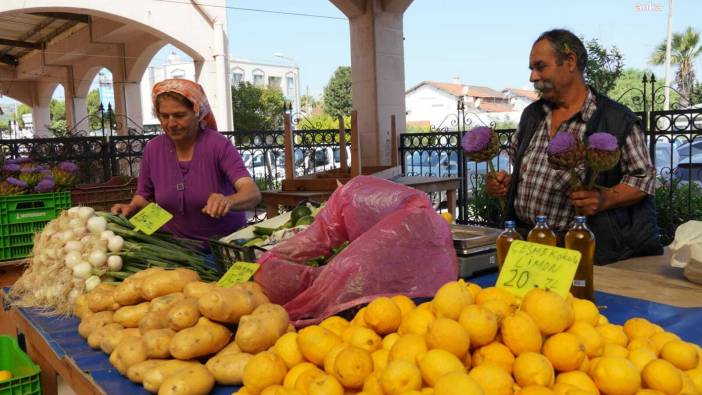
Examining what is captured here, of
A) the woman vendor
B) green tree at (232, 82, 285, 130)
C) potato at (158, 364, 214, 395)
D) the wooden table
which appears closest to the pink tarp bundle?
potato at (158, 364, 214, 395)

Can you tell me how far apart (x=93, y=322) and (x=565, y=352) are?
148cm

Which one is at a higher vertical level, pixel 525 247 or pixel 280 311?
pixel 525 247

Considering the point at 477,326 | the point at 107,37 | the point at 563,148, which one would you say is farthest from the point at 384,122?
the point at 107,37

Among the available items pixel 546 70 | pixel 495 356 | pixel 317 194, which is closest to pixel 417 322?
pixel 495 356

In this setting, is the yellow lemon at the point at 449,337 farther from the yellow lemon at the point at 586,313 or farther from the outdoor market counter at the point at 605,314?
the outdoor market counter at the point at 605,314

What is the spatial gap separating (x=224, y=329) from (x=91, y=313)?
699 millimetres

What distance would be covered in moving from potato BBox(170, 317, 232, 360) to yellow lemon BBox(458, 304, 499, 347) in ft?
2.24

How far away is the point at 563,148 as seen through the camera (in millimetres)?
1871

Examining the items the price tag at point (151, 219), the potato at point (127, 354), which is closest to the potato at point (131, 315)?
the potato at point (127, 354)

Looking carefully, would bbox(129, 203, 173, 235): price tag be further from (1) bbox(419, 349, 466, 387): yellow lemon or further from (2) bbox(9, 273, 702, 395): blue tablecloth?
(1) bbox(419, 349, 466, 387): yellow lemon

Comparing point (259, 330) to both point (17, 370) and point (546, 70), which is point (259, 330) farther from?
point (546, 70)

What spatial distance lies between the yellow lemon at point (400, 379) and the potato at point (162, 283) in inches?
40.6

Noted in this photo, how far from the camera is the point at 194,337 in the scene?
1.53 metres

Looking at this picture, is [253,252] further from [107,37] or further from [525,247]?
[107,37]
